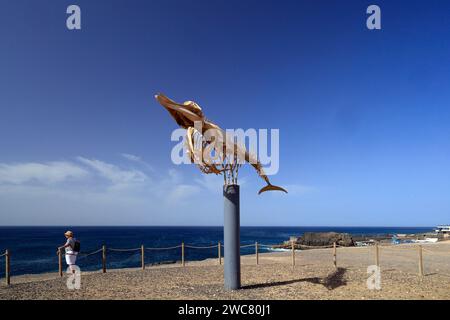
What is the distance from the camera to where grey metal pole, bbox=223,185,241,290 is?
9656 millimetres

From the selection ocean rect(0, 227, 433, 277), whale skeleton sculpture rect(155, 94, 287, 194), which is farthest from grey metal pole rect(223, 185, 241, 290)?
ocean rect(0, 227, 433, 277)

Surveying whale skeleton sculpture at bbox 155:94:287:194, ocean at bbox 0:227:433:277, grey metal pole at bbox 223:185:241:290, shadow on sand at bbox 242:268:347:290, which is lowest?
ocean at bbox 0:227:433:277

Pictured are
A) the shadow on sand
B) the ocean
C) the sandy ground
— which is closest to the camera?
the sandy ground

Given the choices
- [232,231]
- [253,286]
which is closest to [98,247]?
[253,286]

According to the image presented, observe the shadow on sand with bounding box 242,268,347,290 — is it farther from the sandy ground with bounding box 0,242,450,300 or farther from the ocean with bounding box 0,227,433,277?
the ocean with bounding box 0,227,433,277

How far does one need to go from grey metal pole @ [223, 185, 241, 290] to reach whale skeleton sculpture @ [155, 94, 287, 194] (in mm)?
413

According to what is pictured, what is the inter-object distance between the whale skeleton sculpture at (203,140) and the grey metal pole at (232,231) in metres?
0.41

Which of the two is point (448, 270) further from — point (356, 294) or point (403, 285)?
point (356, 294)

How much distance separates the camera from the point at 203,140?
9.83m

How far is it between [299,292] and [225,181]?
3.75m

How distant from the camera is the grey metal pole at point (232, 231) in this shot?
380 inches

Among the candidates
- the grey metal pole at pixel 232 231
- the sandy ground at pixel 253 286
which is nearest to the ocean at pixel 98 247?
the sandy ground at pixel 253 286
